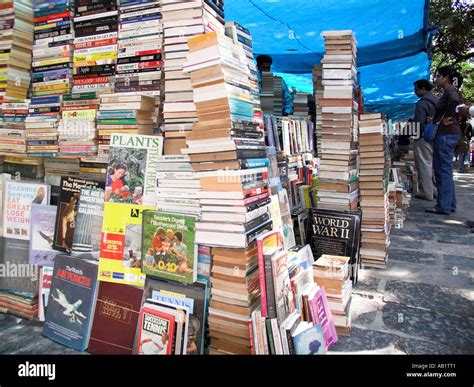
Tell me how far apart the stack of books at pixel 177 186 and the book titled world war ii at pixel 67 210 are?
0.57 metres

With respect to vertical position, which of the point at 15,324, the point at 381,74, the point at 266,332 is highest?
the point at 381,74

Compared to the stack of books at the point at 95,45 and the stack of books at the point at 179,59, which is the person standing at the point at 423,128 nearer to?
the stack of books at the point at 179,59

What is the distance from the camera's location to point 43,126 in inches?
104

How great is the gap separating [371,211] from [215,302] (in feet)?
7.79

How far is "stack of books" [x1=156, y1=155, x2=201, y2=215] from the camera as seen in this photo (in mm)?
2064

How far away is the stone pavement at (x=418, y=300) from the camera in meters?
2.30

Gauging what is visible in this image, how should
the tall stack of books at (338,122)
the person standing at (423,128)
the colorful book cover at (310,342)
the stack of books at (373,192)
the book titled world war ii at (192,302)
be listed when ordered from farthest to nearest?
the person standing at (423,128) < the stack of books at (373,192) < the tall stack of books at (338,122) < the book titled world war ii at (192,302) < the colorful book cover at (310,342)

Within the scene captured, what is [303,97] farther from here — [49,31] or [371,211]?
[49,31]

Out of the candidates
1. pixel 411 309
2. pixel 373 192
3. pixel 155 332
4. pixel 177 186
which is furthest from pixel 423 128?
pixel 155 332

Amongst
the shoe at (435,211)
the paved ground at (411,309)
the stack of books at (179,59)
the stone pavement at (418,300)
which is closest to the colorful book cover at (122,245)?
the stack of books at (179,59)

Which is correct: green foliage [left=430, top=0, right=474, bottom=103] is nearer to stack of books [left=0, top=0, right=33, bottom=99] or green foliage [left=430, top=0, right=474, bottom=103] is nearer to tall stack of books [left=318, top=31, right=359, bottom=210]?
tall stack of books [left=318, top=31, right=359, bottom=210]
